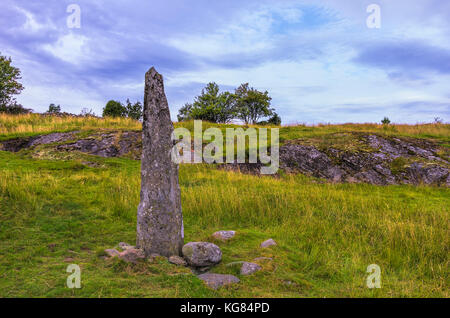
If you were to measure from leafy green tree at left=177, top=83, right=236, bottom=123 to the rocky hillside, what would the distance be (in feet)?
87.6

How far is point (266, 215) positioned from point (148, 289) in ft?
18.6

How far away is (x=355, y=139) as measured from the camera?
20.2 metres

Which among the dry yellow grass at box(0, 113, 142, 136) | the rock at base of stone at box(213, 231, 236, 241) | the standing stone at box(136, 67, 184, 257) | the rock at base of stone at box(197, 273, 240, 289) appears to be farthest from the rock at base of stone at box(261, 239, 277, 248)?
the dry yellow grass at box(0, 113, 142, 136)

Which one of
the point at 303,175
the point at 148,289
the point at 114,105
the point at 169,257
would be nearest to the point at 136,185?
the point at 169,257

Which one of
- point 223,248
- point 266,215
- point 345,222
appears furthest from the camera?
point 266,215

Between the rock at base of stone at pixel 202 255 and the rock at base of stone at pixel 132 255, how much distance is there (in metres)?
0.98

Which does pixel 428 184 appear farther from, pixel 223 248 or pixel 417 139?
pixel 223 248

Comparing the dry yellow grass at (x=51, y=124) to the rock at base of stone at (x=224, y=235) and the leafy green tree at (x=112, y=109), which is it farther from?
the rock at base of stone at (x=224, y=235)

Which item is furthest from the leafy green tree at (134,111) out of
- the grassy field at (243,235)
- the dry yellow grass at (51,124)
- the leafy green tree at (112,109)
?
the grassy field at (243,235)

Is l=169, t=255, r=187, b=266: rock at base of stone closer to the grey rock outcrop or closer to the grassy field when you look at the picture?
the grassy field

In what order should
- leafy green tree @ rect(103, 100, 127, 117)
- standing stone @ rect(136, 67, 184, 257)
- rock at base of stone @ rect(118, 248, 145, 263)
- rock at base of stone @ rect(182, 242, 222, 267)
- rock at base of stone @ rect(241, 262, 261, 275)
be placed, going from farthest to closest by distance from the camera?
1. leafy green tree @ rect(103, 100, 127, 117)
2. standing stone @ rect(136, 67, 184, 257)
3. rock at base of stone @ rect(182, 242, 222, 267)
4. rock at base of stone @ rect(118, 248, 145, 263)
5. rock at base of stone @ rect(241, 262, 261, 275)

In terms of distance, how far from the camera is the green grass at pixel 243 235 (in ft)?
18.4

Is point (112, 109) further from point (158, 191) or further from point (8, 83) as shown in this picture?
point (158, 191)

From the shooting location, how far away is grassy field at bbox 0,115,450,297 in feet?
18.5
